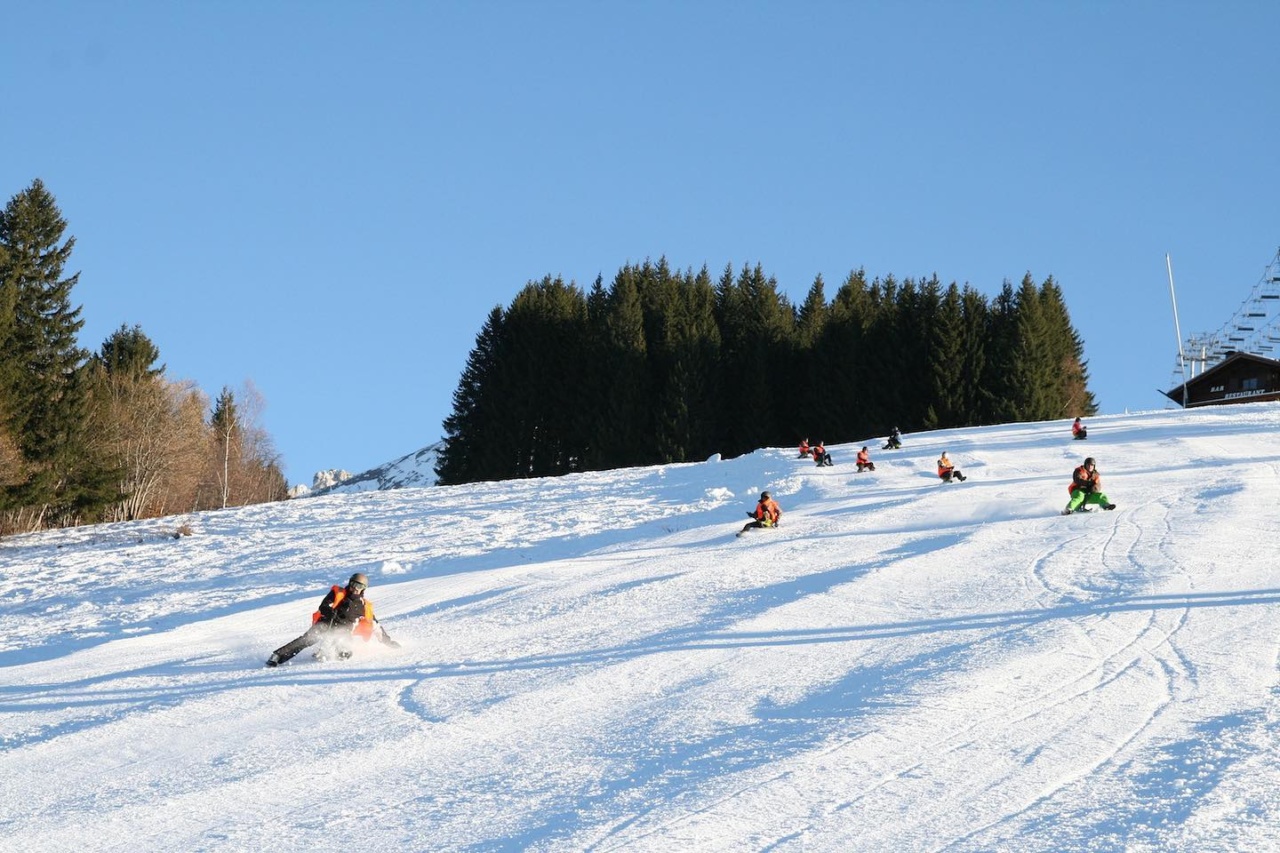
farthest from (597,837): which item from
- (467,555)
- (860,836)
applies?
(467,555)

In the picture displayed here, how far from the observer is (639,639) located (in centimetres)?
1112

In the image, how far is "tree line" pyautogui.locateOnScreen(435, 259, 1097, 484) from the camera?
57625mm

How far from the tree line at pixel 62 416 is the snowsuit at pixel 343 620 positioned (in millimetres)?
30772

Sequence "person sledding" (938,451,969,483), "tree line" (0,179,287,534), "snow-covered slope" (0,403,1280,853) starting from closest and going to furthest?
1. "snow-covered slope" (0,403,1280,853)
2. "person sledding" (938,451,969,483)
3. "tree line" (0,179,287,534)

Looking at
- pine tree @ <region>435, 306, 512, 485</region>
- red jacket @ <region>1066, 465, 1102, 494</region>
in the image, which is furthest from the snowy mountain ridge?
red jacket @ <region>1066, 465, 1102, 494</region>

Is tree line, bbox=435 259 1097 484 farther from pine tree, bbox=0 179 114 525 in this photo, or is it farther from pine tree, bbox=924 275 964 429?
pine tree, bbox=0 179 114 525

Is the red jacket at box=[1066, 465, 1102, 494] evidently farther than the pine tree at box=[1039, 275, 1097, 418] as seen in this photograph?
No

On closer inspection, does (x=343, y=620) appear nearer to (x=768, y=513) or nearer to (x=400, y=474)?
(x=768, y=513)

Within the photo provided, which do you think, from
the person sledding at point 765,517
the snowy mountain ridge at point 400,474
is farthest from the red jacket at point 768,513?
the snowy mountain ridge at point 400,474

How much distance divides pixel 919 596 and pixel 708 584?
299cm

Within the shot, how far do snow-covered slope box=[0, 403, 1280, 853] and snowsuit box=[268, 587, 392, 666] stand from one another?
417mm

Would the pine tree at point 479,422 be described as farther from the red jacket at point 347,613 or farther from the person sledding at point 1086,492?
the red jacket at point 347,613

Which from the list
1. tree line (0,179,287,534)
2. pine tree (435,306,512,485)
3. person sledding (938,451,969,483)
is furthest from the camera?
pine tree (435,306,512,485)

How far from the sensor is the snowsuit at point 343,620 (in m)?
11.5
